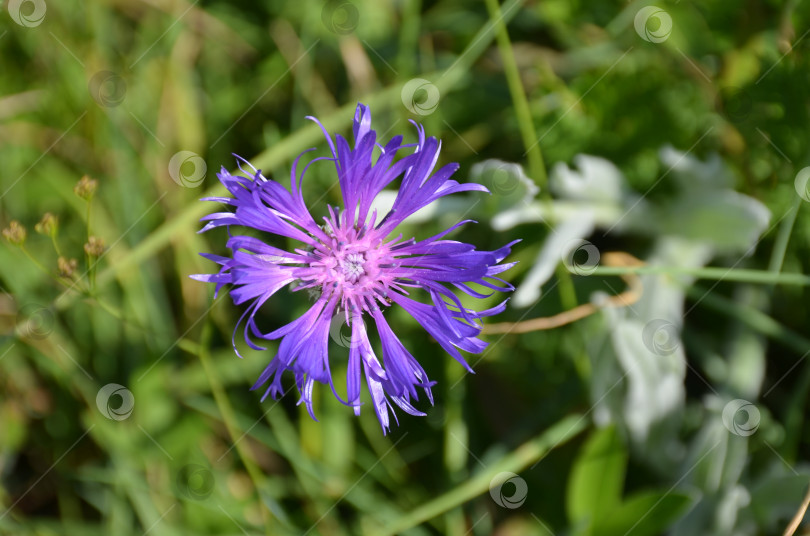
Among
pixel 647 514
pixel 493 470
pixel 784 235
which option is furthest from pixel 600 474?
pixel 784 235

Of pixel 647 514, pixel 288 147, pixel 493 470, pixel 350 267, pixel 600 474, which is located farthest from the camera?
pixel 288 147

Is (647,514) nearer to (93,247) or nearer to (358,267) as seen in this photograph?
(358,267)

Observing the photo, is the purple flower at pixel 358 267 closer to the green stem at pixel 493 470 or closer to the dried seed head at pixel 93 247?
the dried seed head at pixel 93 247

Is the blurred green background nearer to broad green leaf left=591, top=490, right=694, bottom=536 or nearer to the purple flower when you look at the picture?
broad green leaf left=591, top=490, right=694, bottom=536

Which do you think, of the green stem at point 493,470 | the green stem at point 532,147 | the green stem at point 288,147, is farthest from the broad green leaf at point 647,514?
the green stem at point 288,147

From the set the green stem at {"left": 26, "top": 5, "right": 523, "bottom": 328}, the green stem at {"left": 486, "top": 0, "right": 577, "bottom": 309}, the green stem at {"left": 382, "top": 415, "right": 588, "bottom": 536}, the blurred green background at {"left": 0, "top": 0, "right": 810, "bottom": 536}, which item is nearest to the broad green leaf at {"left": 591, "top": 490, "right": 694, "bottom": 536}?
the blurred green background at {"left": 0, "top": 0, "right": 810, "bottom": 536}

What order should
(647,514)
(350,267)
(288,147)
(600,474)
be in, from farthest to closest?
(288,147) < (600,474) < (647,514) < (350,267)
